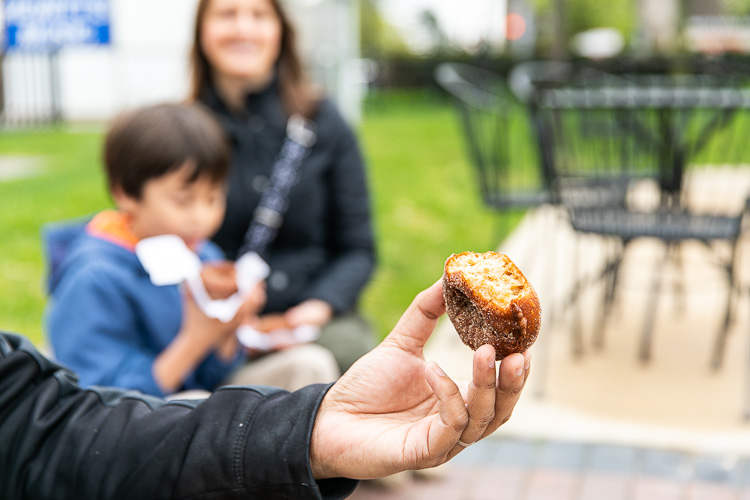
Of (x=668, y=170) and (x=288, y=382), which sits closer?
(x=288, y=382)

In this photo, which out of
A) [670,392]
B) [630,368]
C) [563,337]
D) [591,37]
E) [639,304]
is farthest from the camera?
[591,37]

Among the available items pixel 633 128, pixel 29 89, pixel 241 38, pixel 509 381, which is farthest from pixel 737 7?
pixel 509 381

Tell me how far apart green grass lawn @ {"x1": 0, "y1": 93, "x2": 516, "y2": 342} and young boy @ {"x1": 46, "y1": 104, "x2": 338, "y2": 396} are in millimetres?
2037

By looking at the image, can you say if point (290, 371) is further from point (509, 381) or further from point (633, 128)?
point (633, 128)

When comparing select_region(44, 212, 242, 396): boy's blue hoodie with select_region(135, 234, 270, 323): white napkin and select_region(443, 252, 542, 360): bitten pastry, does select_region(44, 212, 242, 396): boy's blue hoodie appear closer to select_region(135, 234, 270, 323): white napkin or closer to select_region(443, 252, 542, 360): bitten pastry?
select_region(135, 234, 270, 323): white napkin

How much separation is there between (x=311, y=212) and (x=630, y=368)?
5.72 ft

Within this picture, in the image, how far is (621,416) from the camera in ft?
11.1

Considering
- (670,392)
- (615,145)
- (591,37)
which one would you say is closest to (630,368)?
(670,392)

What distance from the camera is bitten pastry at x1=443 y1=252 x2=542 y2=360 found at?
1173 mm

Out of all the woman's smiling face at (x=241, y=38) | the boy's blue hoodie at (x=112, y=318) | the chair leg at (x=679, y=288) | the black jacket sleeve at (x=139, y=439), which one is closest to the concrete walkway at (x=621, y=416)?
the chair leg at (x=679, y=288)

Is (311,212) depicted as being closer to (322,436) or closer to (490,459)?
(490,459)

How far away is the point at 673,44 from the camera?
2183 centimetres

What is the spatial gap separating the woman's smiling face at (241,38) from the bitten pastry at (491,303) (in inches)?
70.9

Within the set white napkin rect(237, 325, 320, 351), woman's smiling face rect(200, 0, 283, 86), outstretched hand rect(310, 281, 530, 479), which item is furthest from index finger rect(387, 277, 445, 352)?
A: woman's smiling face rect(200, 0, 283, 86)
